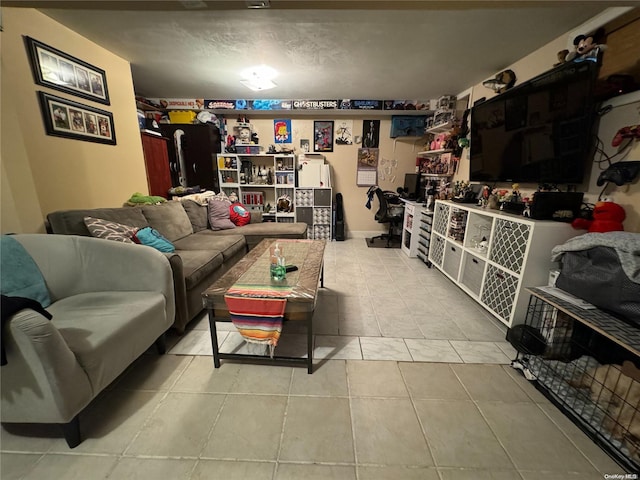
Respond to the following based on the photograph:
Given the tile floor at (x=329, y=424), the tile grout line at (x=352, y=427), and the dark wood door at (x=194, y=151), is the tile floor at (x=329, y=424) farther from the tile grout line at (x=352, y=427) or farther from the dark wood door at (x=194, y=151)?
the dark wood door at (x=194, y=151)

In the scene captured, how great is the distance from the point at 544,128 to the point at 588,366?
1.68m

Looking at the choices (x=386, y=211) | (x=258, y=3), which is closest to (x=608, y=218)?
(x=258, y=3)

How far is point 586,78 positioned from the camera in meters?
1.64

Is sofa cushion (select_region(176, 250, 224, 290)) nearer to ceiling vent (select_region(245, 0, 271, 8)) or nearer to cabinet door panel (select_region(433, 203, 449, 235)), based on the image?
ceiling vent (select_region(245, 0, 271, 8))

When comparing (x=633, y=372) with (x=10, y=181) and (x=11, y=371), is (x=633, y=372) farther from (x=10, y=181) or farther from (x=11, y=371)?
(x=10, y=181)

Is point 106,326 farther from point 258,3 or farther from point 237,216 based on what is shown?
point 237,216

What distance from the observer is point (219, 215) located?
11.1ft

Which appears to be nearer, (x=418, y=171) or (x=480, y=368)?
(x=480, y=368)

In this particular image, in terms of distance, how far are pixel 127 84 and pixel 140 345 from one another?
2.80 m

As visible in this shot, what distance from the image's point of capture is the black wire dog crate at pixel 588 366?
1147 millimetres

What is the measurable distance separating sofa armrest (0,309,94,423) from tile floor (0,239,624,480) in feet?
0.68

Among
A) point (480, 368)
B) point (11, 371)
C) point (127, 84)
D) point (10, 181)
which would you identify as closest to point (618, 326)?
point (480, 368)

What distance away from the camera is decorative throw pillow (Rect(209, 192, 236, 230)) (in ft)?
11.0

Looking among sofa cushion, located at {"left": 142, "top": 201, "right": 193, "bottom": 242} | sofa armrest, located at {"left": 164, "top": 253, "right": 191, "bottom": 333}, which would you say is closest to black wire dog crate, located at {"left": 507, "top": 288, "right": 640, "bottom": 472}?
sofa armrest, located at {"left": 164, "top": 253, "right": 191, "bottom": 333}
